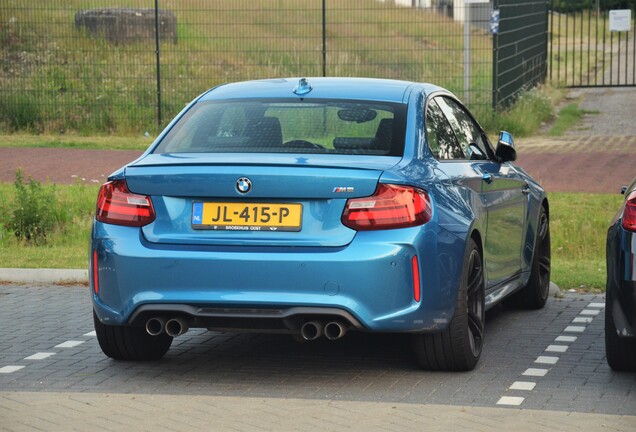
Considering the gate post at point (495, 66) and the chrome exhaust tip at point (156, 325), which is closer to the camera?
the chrome exhaust tip at point (156, 325)

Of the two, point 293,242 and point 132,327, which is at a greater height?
point 293,242

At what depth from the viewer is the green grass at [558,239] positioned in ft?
35.8

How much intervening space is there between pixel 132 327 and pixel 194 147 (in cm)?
101

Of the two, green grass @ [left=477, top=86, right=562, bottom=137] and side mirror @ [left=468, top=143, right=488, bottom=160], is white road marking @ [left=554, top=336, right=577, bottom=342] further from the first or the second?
green grass @ [left=477, top=86, right=562, bottom=137]

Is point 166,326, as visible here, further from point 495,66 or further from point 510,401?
point 495,66

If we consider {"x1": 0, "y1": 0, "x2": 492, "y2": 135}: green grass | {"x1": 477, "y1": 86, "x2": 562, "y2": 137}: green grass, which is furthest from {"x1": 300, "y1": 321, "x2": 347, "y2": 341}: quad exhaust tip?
{"x1": 0, "y1": 0, "x2": 492, "y2": 135}: green grass

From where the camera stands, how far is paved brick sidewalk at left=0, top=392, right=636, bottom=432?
232 inches

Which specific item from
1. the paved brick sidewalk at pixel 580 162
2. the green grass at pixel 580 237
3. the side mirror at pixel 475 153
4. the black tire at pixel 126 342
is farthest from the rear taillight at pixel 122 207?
the paved brick sidewalk at pixel 580 162

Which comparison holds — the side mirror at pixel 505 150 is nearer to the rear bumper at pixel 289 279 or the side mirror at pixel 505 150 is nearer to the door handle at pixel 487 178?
the door handle at pixel 487 178

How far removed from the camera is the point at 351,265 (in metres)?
6.42

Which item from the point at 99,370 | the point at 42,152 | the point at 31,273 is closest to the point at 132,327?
the point at 99,370

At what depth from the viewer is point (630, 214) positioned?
673 centimetres

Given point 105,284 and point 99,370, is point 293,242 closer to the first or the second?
point 105,284

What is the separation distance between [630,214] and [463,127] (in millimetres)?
1791
